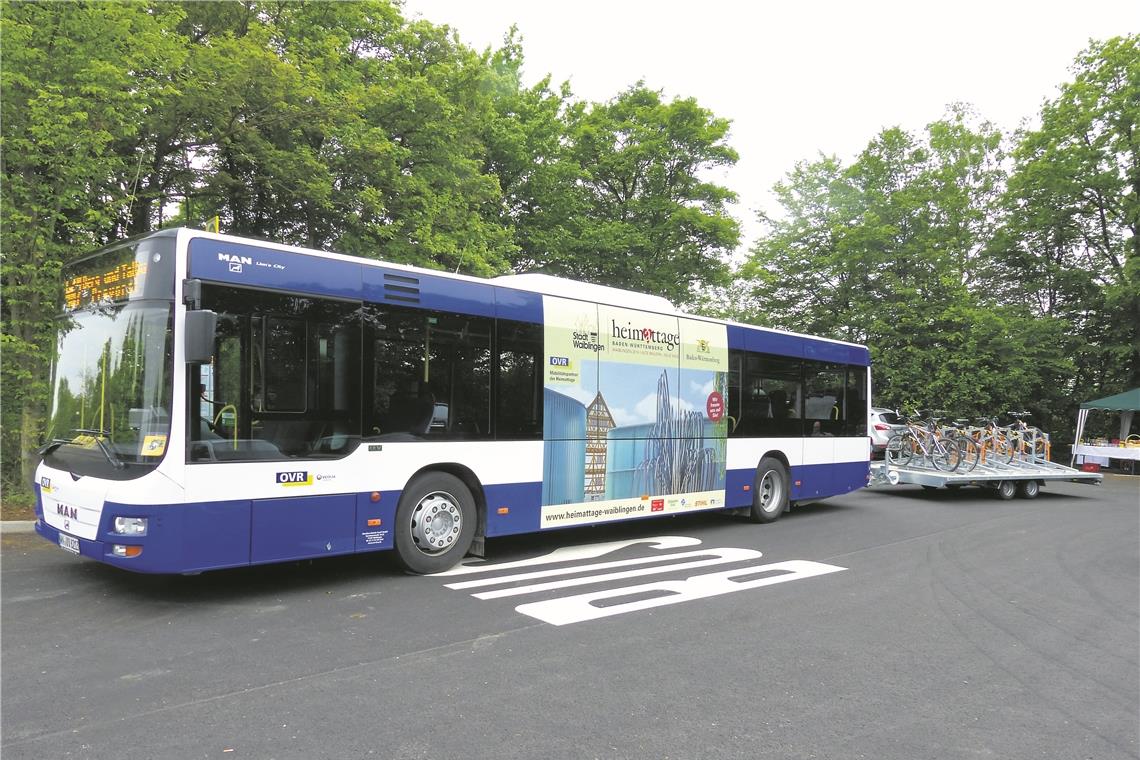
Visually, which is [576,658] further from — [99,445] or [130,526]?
[99,445]

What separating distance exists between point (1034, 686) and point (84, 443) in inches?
293

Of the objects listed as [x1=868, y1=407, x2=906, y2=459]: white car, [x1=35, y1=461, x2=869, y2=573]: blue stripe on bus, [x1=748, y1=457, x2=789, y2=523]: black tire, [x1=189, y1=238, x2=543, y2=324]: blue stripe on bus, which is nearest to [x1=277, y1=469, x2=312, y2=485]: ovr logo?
[x1=35, y1=461, x2=869, y2=573]: blue stripe on bus

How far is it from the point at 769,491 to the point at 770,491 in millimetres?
33

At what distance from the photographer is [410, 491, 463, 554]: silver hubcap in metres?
7.20

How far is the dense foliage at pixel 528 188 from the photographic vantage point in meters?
9.72

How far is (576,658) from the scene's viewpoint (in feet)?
16.0

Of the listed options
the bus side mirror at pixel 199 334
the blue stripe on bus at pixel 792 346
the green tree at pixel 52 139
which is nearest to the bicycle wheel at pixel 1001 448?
the blue stripe on bus at pixel 792 346

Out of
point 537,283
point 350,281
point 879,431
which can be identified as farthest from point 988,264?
point 350,281

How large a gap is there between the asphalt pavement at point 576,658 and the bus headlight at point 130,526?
2.22ft

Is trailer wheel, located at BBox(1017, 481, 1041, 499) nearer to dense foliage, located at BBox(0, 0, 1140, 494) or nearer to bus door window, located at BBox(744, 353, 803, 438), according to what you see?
bus door window, located at BBox(744, 353, 803, 438)

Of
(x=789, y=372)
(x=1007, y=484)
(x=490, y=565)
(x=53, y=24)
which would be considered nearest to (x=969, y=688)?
(x=490, y=565)

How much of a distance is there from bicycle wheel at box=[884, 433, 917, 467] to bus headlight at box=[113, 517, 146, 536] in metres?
15.1

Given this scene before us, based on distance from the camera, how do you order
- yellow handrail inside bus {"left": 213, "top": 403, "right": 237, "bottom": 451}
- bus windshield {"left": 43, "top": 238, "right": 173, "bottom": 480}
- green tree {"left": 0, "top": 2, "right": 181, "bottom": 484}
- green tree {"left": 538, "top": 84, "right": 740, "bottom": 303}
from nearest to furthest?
bus windshield {"left": 43, "top": 238, "right": 173, "bottom": 480}, yellow handrail inside bus {"left": 213, "top": 403, "right": 237, "bottom": 451}, green tree {"left": 0, "top": 2, "right": 181, "bottom": 484}, green tree {"left": 538, "top": 84, "right": 740, "bottom": 303}

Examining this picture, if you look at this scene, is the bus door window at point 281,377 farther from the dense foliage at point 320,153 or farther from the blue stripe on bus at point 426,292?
the dense foliage at point 320,153
